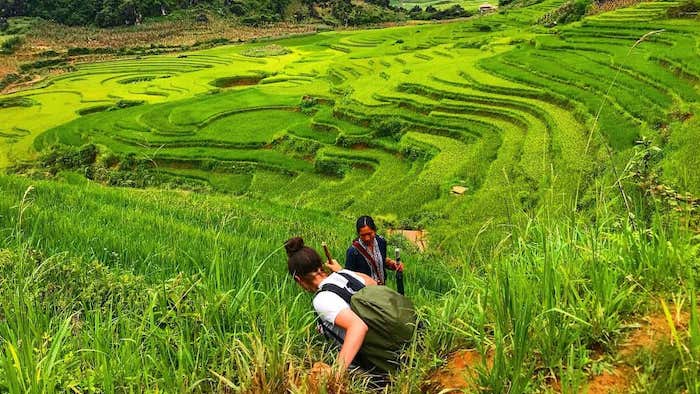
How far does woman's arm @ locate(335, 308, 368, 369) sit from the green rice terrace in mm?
122

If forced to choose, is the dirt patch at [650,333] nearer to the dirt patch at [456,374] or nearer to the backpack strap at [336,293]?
the dirt patch at [456,374]

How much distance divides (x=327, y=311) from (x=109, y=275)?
1.57m

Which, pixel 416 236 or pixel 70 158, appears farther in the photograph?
pixel 70 158

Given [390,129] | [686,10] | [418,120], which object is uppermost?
[686,10]

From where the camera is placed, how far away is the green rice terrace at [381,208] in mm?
1997

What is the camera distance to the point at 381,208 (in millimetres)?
12281

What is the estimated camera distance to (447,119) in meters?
16.7

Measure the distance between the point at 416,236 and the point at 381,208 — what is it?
2.82 metres

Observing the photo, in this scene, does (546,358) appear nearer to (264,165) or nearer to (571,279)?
(571,279)

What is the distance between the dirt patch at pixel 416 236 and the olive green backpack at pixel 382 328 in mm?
6792

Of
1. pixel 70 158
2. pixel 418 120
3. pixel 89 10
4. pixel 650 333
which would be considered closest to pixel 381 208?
pixel 418 120

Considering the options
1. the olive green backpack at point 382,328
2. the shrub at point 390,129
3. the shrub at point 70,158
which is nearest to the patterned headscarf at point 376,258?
the olive green backpack at point 382,328

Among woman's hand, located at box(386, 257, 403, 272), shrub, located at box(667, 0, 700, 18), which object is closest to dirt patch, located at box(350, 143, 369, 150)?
woman's hand, located at box(386, 257, 403, 272)

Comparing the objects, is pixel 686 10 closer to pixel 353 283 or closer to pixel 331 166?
pixel 331 166
